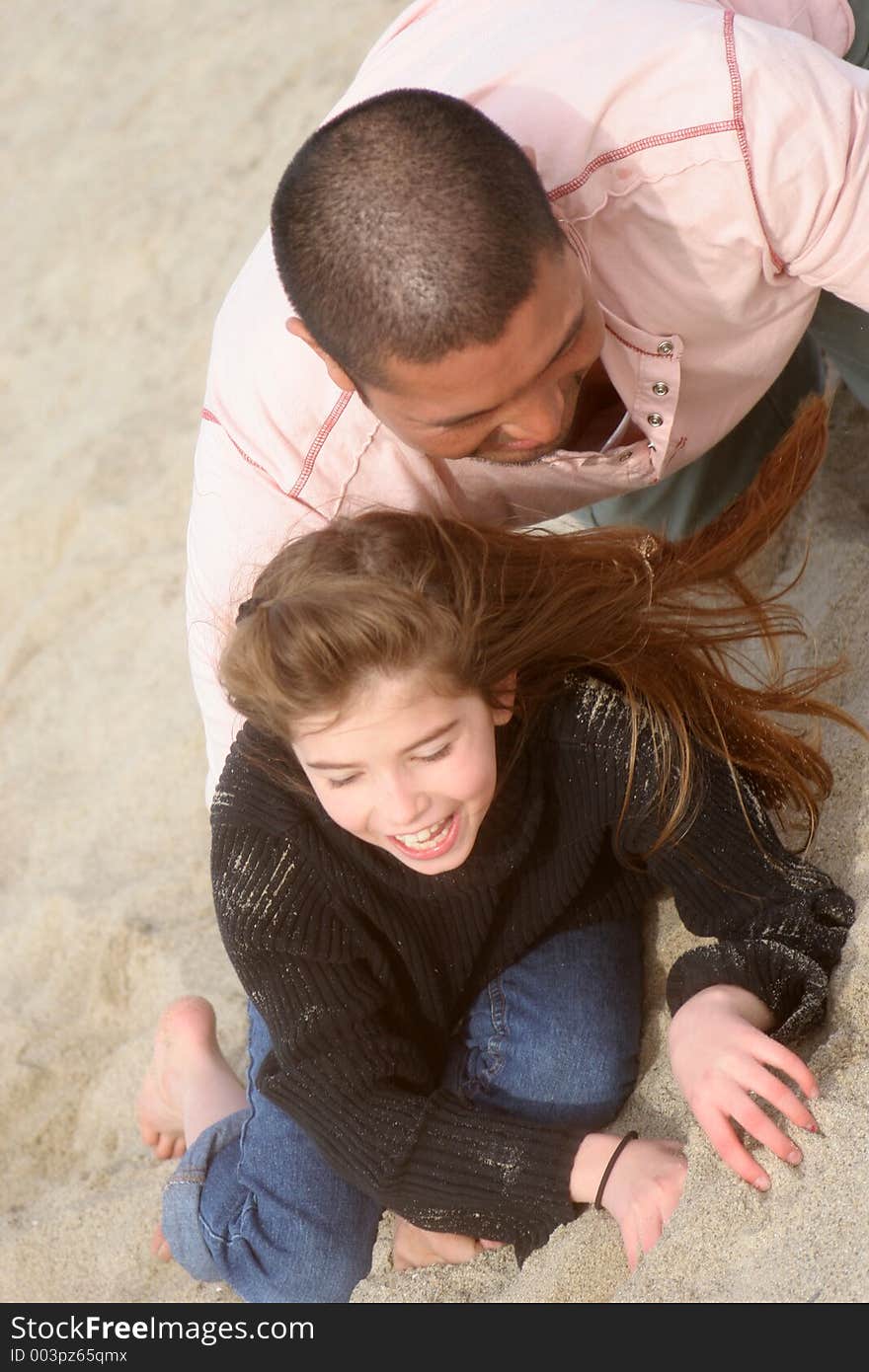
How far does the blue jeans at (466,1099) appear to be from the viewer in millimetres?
1813

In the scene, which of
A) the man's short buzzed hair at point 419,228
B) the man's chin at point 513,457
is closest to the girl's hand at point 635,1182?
the man's chin at point 513,457

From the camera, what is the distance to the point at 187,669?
2836 millimetres

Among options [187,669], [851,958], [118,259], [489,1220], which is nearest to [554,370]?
[851,958]

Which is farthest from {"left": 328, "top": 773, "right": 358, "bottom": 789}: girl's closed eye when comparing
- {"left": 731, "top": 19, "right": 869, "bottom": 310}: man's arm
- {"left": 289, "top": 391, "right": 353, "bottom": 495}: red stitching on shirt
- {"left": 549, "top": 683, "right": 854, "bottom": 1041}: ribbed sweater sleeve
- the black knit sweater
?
{"left": 731, "top": 19, "right": 869, "bottom": 310}: man's arm

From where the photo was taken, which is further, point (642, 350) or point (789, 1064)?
point (642, 350)

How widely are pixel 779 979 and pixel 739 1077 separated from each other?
148 mm

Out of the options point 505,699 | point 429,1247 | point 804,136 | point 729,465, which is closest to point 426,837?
point 505,699

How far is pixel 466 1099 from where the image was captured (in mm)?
1814

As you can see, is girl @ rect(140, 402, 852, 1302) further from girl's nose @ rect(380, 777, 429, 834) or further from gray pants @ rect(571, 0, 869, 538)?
gray pants @ rect(571, 0, 869, 538)

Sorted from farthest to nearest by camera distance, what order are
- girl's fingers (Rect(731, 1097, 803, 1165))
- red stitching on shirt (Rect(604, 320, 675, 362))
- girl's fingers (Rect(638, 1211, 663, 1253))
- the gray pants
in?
the gray pants → red stitching on shirt (Rect(604, 320, 675, 362)) → girl's fingers (Rect(638, 1211, 663, 1253)) → girl's fingers (Rect(731, 1097, 803, 1165))

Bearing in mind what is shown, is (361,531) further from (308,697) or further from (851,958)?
(851,958)

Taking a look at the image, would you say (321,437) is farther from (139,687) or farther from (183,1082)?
(139,687)

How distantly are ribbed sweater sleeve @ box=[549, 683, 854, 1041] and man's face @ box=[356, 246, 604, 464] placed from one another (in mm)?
333

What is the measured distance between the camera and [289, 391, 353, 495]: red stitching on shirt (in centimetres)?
173
